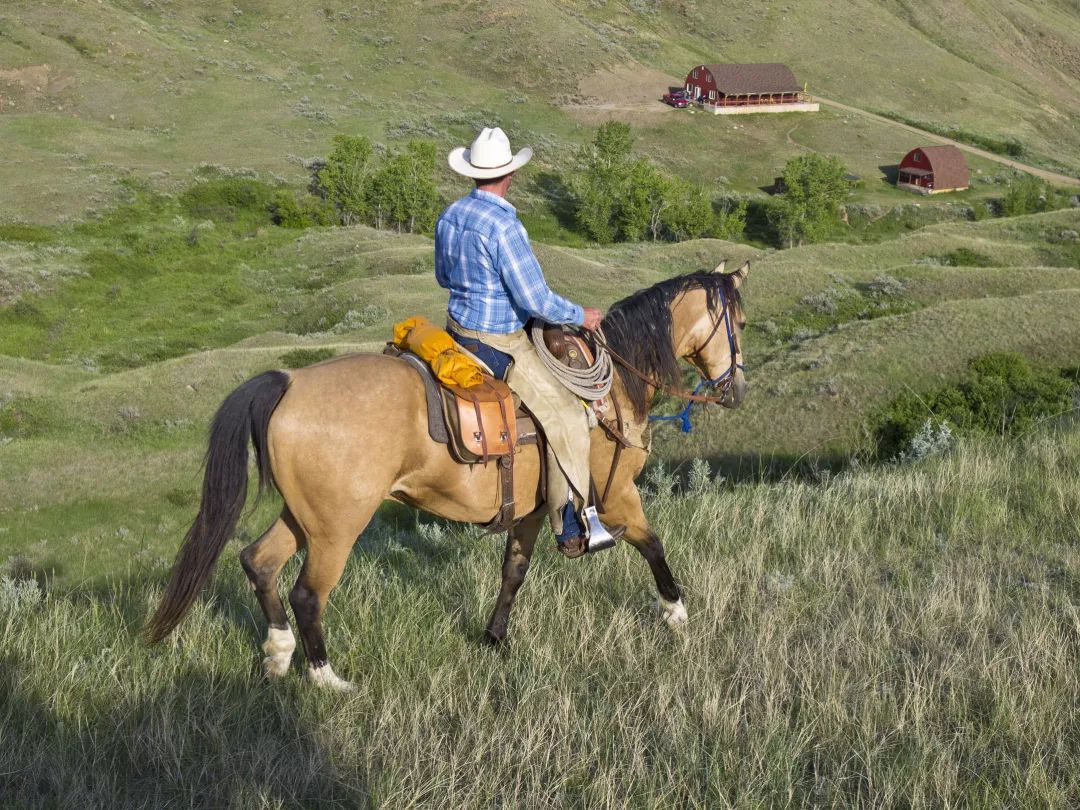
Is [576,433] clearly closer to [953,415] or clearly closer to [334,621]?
[334,621]

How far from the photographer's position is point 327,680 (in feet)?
20.7

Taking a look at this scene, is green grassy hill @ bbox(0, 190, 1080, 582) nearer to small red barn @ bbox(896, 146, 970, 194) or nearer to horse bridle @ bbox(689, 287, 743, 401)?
horse bridle @ bbox(689, 287, 743, 401)

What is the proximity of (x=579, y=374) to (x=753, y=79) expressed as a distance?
11767 centimetres

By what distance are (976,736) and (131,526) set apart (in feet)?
62.9

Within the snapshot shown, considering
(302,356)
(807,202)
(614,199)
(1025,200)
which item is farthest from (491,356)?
(1025,200)

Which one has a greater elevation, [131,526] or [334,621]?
[334,621]

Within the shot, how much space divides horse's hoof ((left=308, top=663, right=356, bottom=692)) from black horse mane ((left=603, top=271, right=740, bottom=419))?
344cm

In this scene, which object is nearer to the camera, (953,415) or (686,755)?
(686,755)

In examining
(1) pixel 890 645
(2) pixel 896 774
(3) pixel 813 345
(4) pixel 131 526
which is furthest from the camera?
(3) pixel 813 345

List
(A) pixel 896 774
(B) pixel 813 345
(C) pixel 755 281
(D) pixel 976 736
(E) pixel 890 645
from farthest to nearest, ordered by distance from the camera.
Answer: (C) pixel 755 281 < (B) pixel 813 345 < (E) pixel 890 645 < (D) pixel 976 736 < (A) pixel 896 774

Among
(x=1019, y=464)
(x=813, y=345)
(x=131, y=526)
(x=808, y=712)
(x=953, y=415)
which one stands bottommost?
(x=131, y=526)

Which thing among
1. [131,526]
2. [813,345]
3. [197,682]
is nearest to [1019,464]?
[197,682]

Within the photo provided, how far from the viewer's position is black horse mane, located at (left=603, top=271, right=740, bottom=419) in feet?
26.0

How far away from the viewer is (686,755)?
5176 mm
